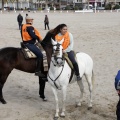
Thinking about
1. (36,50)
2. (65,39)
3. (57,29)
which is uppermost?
(57,29)

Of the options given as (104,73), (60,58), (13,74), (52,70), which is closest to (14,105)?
(52,70)

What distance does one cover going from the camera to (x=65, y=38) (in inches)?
287

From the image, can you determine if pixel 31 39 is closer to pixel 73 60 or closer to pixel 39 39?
pixel 39 39

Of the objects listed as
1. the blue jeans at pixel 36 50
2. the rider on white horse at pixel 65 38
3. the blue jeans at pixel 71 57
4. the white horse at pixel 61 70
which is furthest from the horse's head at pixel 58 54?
the blue jeans at pixel 36 50

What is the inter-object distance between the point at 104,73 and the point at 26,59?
170 inches

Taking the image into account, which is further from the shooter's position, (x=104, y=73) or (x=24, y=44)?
(x=104, y=73)

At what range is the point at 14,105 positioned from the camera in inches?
325

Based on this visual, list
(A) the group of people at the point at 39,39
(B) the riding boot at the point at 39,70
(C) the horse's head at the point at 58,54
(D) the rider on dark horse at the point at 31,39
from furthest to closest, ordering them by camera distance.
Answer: (B) the riding boot at the point at 39,70
(D) the rider on dark horse at the point at 31,39
(A) the group of people at the point at 39,39
(C) the horse's head at the point at 58,54

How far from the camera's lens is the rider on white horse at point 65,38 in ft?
23.5

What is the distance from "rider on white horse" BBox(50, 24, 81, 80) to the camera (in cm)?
717

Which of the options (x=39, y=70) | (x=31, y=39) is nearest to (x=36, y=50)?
(x=31, y=39)

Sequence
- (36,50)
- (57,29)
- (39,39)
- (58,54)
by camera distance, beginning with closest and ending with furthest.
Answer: (58,54) → (57,29) → (36,50) → (39,39)

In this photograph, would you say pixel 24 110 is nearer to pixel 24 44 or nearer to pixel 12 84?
pixel 24 44

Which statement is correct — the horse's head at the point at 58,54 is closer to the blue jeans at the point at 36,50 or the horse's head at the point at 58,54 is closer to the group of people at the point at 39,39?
the group of people at the point at 39,39
